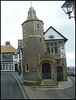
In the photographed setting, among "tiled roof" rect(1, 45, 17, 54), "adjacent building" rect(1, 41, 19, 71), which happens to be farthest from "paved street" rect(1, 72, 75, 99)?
"tiled roof" rect(1, 45, 17, 54)

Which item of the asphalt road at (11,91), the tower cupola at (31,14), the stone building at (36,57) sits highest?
the tower cupola at (31,14)

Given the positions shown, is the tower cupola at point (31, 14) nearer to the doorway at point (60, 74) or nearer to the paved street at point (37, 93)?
the doorway at point (60, 74)

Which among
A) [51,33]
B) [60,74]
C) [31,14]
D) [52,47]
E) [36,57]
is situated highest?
[31,14]

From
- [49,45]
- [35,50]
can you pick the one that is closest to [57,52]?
[49,45]

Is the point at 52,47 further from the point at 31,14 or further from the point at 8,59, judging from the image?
the point at 8,59

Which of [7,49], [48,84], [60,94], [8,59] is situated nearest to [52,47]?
[48,84]

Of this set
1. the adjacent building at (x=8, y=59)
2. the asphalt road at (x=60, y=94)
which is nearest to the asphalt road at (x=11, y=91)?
the asphalt road at (x=60, y=94)

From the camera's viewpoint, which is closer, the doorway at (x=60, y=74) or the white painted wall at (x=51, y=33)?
the doorway at (x=60, y=74)

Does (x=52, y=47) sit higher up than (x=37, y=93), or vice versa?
(x=52, y=47)

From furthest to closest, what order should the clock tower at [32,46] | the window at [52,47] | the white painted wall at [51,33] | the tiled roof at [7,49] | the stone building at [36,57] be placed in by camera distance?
the tiled roof at [7,49] < the white painted wall at [51,33] < the window at [52,47] < the clock tower at [32,46] < the stone building at [36,57]

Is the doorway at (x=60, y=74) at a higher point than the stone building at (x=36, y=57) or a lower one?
lower

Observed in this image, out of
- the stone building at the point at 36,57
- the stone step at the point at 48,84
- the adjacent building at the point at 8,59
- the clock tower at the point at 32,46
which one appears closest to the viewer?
the stone step at the point at 48,84

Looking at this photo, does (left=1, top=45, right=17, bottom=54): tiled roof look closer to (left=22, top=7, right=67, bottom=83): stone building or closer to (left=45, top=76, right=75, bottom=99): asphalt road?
(left=22, top=7, right=67, bottom=83): stone building

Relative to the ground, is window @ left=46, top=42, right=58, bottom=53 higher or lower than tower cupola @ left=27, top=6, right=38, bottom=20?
lower
